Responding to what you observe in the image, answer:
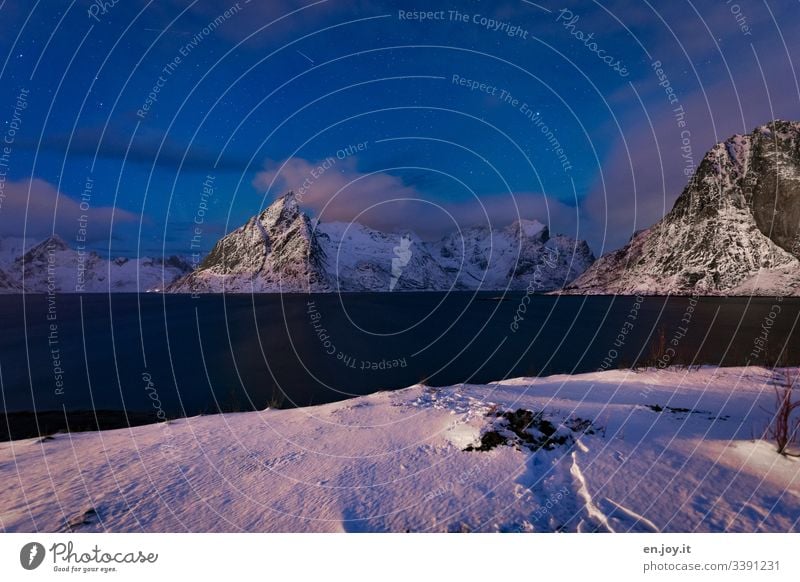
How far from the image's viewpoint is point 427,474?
620cm

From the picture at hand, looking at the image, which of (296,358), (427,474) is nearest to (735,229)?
(296,358)

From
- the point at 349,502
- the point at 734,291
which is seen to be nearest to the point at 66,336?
the point at 349,502

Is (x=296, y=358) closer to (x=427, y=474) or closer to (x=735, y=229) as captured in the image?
(x=427, y=474)

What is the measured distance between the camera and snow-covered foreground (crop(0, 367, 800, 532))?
5109 millimetres

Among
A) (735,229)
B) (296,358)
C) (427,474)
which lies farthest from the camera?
(735,229)

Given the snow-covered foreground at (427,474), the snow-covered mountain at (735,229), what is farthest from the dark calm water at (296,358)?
the snow-covered mountain at (735,229)

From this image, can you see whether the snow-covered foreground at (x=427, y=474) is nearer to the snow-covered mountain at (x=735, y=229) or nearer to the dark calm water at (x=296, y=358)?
the dark calm water at (x=296, y=358)

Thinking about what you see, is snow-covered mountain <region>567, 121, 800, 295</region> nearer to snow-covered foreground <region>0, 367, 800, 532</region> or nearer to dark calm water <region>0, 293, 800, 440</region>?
dark calm water <region>0, 293, 800, 440</region>

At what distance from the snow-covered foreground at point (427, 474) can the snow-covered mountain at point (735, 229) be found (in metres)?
184

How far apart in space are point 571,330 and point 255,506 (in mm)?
60960

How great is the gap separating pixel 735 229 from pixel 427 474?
21376cm

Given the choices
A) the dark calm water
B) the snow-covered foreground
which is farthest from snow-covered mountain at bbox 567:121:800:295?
the snow-covered foreground

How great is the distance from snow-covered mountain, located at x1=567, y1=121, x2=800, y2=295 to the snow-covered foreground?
18382 centimetres
